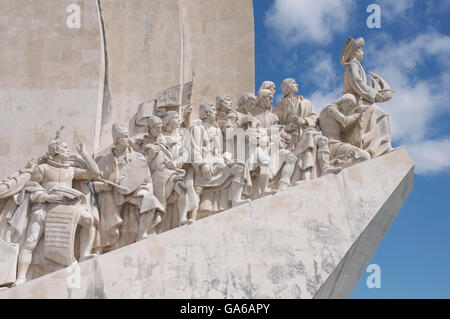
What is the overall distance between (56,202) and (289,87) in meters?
3.42

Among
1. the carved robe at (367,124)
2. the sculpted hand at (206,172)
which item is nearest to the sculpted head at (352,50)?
the carved robe at (367,124)

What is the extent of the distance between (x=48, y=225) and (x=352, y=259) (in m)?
3.38

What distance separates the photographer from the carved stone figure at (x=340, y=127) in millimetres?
8328

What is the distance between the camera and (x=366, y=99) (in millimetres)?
8938

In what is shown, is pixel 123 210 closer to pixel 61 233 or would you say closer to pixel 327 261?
pixel 61 233

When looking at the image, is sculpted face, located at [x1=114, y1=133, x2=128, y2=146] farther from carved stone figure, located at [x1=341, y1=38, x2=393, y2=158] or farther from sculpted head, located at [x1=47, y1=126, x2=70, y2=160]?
carved stone figure, located at [x1=341, y1=38, x2=393, y2=158]

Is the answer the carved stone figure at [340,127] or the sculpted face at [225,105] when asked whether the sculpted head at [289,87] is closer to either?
the carved stone figure at [340,127]

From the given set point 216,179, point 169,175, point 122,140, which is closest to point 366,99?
point 216,179

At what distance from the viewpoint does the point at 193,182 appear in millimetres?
7949

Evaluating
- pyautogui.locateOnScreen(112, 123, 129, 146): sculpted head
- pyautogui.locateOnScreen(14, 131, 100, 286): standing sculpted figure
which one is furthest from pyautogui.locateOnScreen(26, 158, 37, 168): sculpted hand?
pyautogui.locateOnScreen(112, 123, 129, 146): sculpted head

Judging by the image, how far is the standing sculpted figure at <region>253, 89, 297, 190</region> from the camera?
822 centimetres
